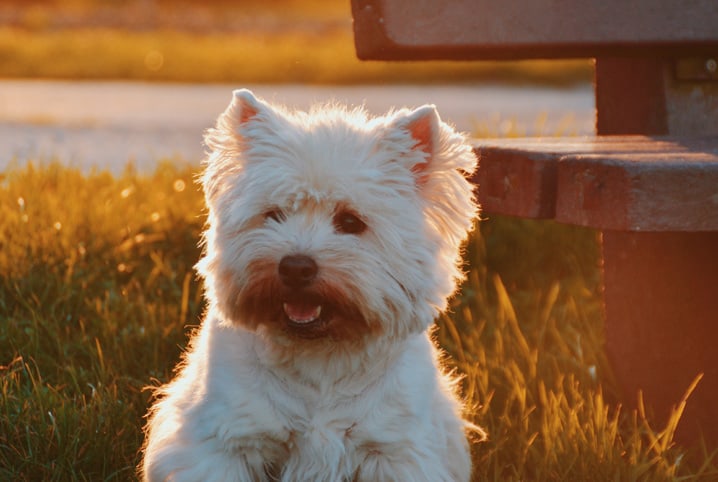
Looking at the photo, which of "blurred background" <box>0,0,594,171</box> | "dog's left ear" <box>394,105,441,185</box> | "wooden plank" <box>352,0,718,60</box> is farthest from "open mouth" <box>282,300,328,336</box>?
"blurred background" <box>0,0,594,171</box>

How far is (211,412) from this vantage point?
130 inches

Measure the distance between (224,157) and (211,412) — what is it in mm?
742

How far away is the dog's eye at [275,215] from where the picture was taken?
3.26 metres

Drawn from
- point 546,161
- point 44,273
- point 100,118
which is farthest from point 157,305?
point 100,118

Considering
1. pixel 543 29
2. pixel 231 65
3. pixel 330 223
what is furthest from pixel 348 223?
pixel 231 65

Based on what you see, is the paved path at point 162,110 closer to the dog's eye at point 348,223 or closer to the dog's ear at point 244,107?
the dog's ear at point 244,107

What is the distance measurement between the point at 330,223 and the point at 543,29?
4.61 ft

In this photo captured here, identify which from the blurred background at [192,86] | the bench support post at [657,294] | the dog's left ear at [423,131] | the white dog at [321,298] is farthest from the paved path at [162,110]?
the white dog at [321,298]

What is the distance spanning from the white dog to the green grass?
0.50 metres

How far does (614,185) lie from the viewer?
317 centimetres

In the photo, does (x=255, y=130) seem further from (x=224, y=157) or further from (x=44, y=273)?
(x=44, y=273)

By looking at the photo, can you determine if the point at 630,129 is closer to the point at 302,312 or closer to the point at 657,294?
the point at 657,294

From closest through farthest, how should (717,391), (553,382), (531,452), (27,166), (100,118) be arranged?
(531,452) < (717,391) < (553,382) < (27,166) < (100,118)

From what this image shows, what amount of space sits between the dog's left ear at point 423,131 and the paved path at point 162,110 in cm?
372
